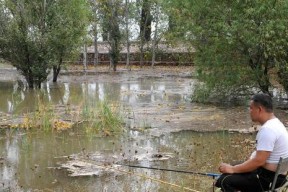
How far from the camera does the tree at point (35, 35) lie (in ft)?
70.1

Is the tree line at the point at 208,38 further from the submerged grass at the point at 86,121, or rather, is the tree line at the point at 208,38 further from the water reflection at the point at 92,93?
the submerged grass at the point at 86,121

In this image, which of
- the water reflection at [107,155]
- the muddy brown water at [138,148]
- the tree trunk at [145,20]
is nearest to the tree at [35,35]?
the muddy brown water at [138,148]

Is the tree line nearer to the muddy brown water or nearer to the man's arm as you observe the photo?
the muddy brown water

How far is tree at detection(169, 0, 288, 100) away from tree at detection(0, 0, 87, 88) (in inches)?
289

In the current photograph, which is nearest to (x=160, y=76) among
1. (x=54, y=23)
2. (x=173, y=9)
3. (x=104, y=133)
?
(x=54, y=23)

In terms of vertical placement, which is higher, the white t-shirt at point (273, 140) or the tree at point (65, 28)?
the tree at point (65, 28)

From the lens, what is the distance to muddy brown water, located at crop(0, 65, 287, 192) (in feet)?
26.1

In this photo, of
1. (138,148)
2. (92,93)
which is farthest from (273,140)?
(92,93)

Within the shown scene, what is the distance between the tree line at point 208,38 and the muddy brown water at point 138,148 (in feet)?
3.59

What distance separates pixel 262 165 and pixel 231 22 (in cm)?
1067

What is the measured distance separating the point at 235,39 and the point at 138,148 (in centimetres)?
629

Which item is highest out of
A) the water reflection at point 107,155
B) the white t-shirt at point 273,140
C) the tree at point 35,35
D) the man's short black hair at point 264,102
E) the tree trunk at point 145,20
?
the tree trunk at point 145,20

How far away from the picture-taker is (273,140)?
16.1 ft

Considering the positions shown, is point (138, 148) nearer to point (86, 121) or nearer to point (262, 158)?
point (86, 121)
